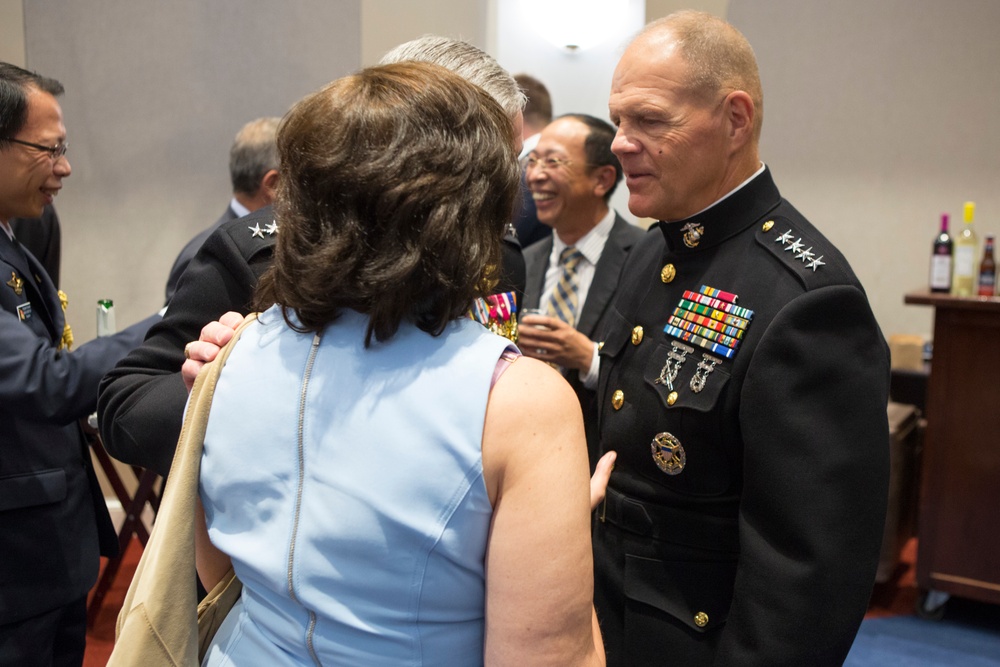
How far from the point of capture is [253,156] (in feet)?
10.00

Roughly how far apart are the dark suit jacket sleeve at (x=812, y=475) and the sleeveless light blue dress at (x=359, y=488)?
0.58 meters

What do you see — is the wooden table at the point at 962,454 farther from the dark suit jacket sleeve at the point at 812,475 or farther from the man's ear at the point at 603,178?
the dark suit jacket sleeve at the point at 812,475

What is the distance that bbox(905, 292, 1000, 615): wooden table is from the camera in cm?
325

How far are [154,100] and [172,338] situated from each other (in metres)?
3.31

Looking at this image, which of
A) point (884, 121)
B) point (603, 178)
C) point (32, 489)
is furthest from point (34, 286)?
point (884, 121)

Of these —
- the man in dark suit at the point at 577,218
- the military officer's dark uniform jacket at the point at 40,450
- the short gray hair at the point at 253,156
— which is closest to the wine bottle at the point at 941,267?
the man in dark suit at the point at 577,218

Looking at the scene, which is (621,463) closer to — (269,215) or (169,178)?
(269,215)

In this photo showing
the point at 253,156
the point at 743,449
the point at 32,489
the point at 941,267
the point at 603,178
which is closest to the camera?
the point at 743,449

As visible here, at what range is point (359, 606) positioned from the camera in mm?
929

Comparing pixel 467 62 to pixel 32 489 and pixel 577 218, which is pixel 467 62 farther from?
pixel 577 218

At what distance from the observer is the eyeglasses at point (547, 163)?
3.19 metres

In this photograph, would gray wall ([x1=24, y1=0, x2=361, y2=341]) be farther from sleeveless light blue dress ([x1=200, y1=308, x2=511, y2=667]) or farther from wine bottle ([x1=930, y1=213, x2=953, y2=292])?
sleeveless light blue dress ([x1=200, y1=308, x2=511, y2=667])

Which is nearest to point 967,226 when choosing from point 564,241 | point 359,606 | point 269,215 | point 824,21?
point 824,21

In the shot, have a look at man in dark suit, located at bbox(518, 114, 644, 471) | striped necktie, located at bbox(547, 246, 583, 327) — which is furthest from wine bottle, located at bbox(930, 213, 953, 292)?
striped necktie, located at bbox(547, 246, 583, 327)
